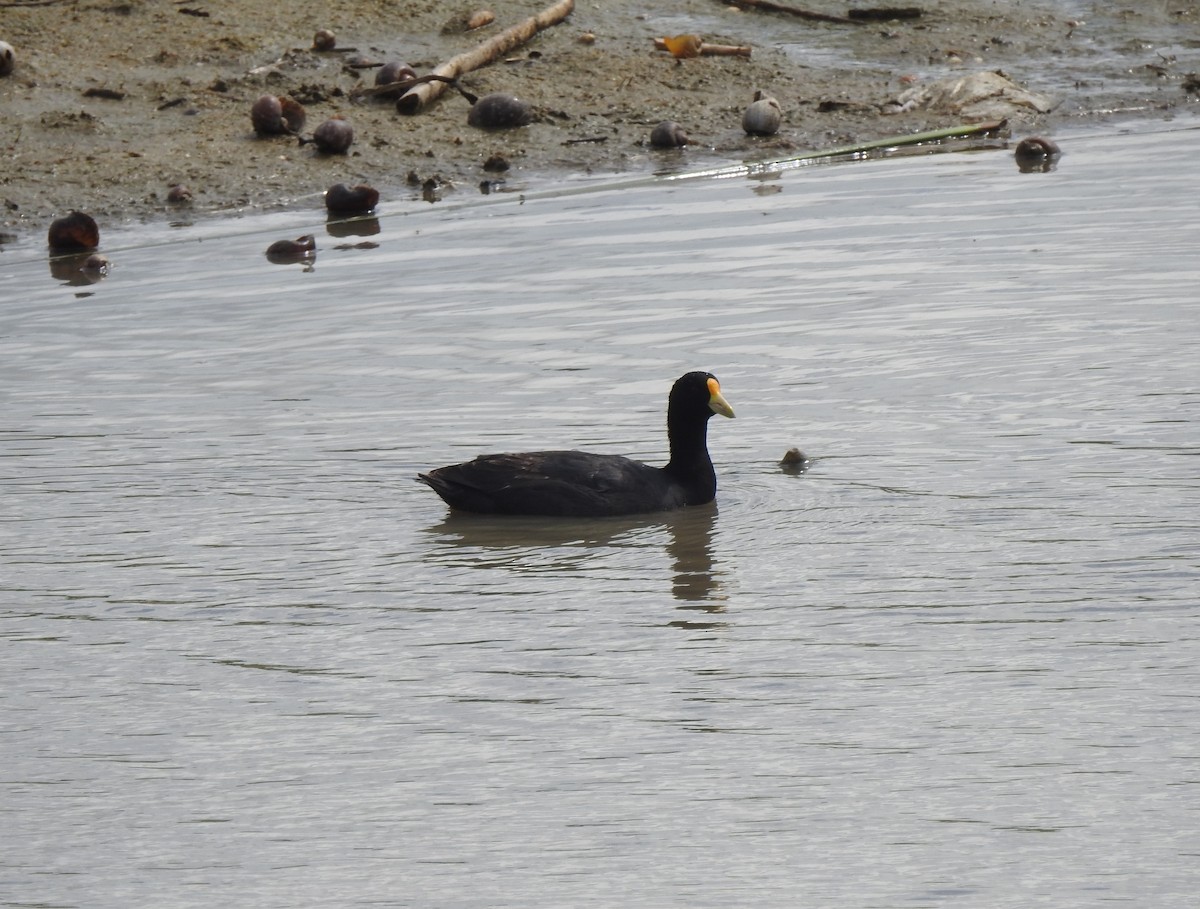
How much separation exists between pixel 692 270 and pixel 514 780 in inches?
297

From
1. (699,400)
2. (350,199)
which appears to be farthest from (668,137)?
(699,400)

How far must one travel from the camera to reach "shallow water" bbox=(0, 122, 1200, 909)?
5.21 meters

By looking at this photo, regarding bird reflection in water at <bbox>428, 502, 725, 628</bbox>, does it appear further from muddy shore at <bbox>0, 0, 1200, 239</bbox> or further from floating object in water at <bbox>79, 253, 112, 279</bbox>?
muddy shore at <bbox>0, 0, 1200, 239</bbox>

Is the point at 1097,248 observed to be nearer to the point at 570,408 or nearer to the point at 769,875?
the point at 570,408

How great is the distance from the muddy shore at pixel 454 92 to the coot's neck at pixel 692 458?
303 inches

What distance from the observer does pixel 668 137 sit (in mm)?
17422

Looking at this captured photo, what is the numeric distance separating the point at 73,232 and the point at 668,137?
18.2 ft

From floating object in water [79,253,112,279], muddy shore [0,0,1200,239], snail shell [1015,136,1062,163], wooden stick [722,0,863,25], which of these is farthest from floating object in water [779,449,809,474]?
wooden stick [722,0,863,25]

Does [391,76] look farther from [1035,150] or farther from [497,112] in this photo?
[1035,150]

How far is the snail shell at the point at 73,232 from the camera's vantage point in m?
14.1

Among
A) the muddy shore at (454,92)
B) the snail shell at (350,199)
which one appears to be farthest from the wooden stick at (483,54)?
the snail shell at (350,199)

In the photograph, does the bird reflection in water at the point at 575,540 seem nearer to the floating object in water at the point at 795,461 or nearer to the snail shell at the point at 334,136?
the floating object in water at the point at 795,461

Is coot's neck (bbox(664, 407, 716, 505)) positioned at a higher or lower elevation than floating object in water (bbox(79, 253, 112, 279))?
lower

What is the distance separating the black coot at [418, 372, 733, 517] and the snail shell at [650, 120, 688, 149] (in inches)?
361
